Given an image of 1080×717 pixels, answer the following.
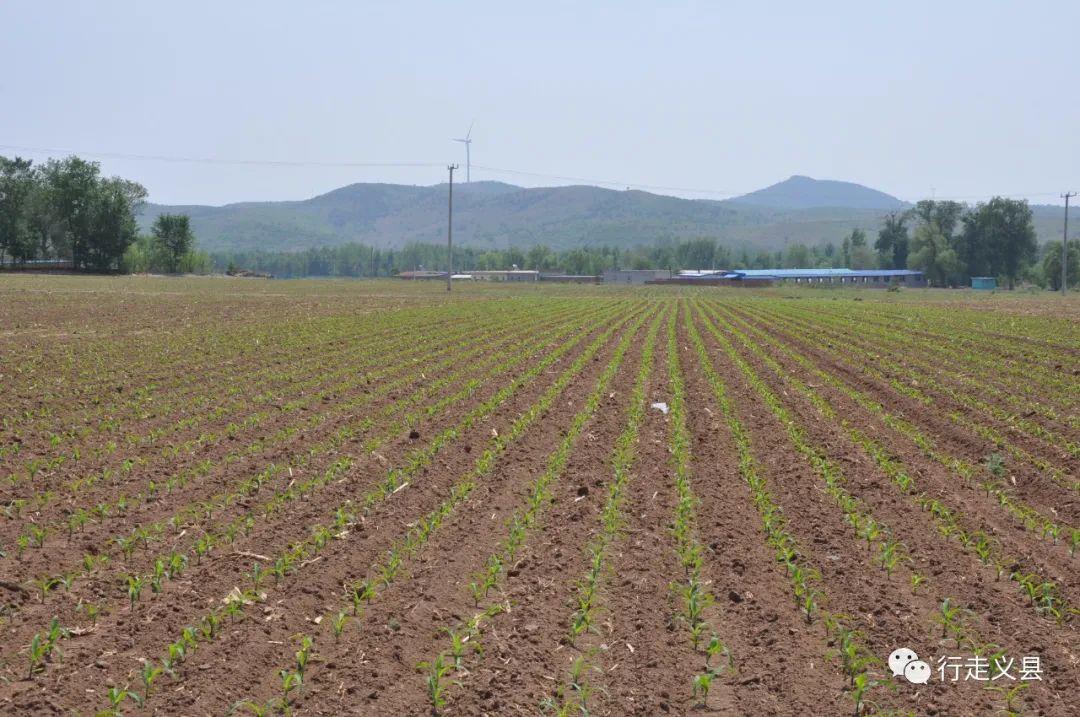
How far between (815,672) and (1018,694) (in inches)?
45.4

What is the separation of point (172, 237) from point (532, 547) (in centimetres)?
14142

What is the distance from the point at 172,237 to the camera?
454ft

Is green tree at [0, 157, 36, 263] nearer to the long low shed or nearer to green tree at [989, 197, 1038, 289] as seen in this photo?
the long low shed

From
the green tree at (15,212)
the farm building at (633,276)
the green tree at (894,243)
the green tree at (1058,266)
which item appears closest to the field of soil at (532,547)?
the green tree at (15,212)

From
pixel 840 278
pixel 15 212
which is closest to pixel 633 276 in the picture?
pixel 840 278

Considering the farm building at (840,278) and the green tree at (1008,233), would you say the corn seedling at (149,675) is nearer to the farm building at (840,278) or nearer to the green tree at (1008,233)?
the farm building at (840,278)

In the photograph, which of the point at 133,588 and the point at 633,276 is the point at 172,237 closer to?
the point at 633,276

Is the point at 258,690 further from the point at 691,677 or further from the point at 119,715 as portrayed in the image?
the point at 691,677

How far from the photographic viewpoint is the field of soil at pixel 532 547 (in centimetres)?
578

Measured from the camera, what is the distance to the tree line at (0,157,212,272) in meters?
111

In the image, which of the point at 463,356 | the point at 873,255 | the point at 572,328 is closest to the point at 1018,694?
the point at 463,356

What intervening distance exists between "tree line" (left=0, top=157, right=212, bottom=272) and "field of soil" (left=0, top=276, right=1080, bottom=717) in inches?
4167

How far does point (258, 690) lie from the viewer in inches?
221

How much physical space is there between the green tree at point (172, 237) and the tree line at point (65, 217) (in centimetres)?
1490
